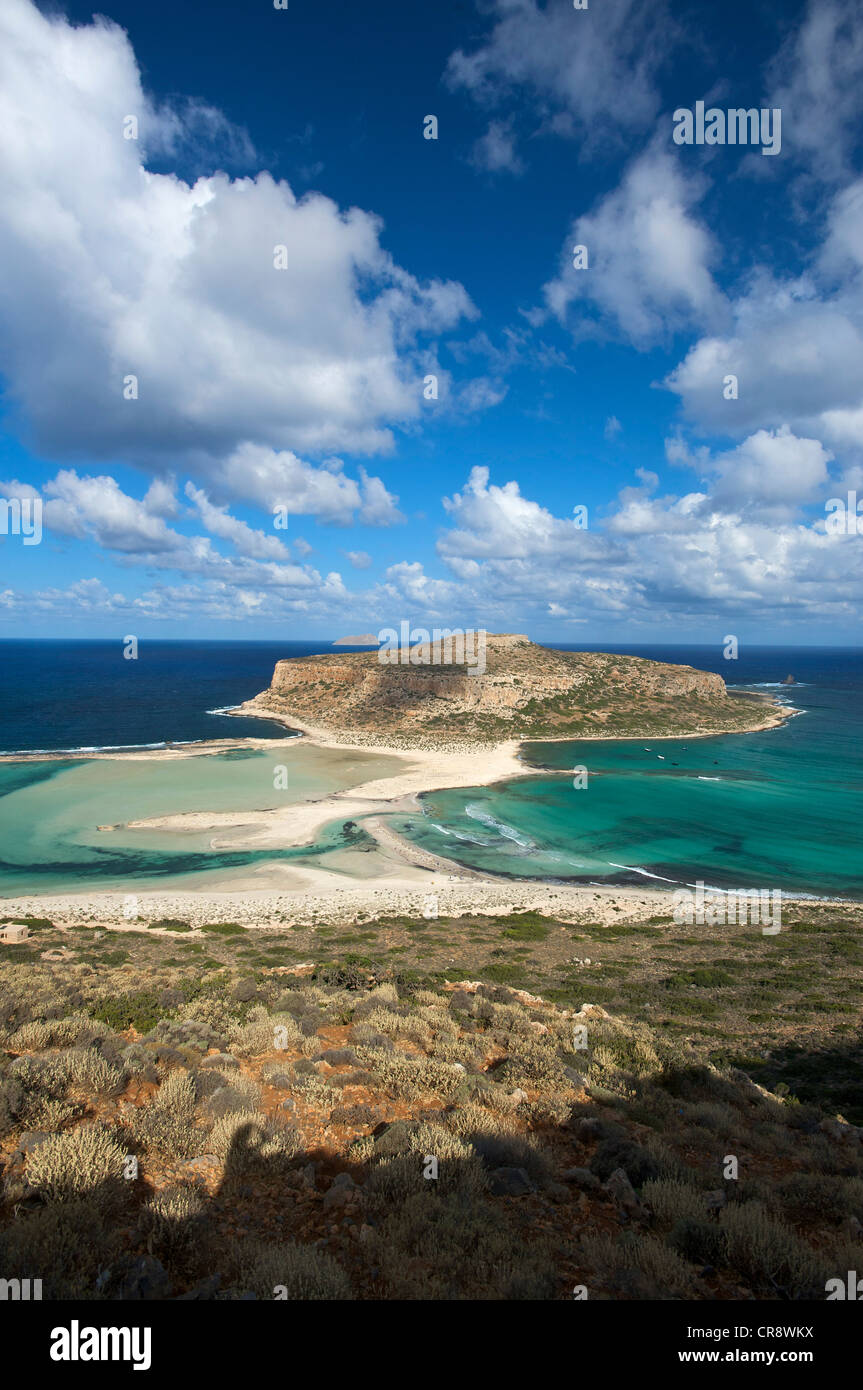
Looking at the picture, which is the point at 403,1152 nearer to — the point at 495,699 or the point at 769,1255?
the point at 769,1255

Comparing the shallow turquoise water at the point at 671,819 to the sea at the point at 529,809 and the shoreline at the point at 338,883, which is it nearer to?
the sea at the point at 529,809

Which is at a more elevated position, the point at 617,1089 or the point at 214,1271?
the point at 214,1271

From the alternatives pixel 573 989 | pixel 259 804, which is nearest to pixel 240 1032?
pixel 573 989

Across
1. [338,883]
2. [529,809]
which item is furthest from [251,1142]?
[529,809]

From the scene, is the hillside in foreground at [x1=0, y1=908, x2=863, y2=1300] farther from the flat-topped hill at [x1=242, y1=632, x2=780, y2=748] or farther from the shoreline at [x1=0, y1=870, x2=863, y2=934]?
the flat-topped hill at [x1=242, y1=632, x2=780, y2=748]

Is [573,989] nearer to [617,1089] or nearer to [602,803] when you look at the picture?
[617,1089]
